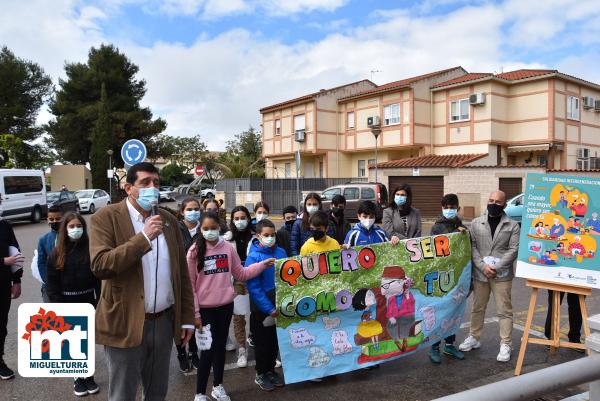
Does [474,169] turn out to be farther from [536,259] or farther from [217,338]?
[217,338]

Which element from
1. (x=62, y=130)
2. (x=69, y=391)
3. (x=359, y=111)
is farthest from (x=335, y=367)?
(x=62, y=130)

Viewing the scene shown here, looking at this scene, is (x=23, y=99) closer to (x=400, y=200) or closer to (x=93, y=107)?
(x=93, y=107)

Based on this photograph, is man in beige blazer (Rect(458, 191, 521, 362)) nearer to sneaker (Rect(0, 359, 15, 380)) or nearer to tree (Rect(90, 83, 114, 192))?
sneaker (Rect(0, 359, 15, 380))

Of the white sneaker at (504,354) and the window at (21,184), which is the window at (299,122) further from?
the white sneaker at (504,354)

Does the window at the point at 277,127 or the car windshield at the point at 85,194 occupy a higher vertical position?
the window at the point at 277,127

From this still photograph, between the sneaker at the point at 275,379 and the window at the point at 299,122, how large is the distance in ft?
102

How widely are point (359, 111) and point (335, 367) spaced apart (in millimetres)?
30004

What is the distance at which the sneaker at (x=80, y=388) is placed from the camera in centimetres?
443

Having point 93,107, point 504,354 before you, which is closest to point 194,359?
point 504,354

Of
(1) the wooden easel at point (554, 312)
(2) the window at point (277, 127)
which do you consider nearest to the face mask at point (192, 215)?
(1) the wooden easel at point (554, 312)

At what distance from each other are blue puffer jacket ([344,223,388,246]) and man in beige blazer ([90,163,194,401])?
8.70ft

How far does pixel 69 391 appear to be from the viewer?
14.9 feet

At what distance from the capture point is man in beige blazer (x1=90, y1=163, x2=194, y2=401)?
9.18ft

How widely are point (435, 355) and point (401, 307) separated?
729mm
